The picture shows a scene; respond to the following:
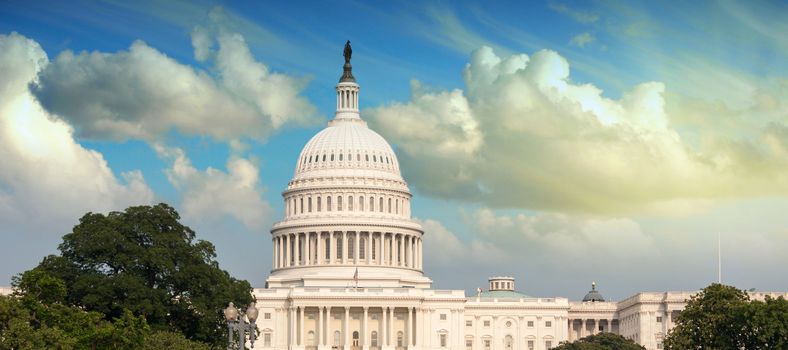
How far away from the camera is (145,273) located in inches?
6166

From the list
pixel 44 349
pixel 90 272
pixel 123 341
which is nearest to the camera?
pixel 44 349

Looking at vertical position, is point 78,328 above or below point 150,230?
below

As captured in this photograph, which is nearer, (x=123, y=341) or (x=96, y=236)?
(x=123, y=341)

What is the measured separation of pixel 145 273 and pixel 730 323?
164 ft

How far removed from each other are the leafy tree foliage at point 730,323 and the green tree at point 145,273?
39313mm

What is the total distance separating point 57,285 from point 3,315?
11969 millimetres

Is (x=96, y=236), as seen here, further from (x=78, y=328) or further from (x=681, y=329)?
(x=681, y=329)

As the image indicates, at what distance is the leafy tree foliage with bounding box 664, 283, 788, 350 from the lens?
15562cm

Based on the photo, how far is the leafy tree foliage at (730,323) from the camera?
156 metres

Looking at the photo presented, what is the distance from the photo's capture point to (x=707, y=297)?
163m

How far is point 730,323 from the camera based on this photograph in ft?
524

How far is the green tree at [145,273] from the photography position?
151125mm

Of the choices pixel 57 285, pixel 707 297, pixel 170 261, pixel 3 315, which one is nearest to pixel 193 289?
pixel 170 261

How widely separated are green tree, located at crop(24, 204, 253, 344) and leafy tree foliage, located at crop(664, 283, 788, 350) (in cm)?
3931
